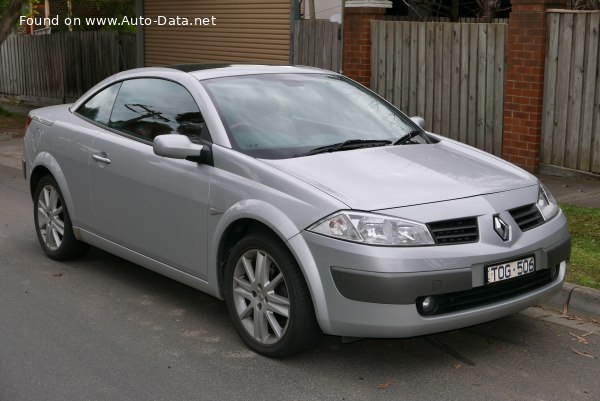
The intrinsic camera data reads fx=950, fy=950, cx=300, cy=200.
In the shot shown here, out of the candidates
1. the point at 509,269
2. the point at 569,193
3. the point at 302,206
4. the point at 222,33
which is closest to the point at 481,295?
the point at 509,269

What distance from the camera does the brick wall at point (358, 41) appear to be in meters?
13.5

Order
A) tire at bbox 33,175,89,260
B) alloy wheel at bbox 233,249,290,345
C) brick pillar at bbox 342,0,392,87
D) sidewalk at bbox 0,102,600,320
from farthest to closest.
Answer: brick pillar at bbox 342,0,392,87 < tire at bbox 33,175,89,260 < sidewalk at bbox 0,102,600,320 < alloy wheel at bbox 233,249,290,345

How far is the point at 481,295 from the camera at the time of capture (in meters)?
5.16

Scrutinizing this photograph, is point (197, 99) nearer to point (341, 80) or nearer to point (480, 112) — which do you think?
point (341, 80)

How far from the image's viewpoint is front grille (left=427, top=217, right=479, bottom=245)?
5020 mm

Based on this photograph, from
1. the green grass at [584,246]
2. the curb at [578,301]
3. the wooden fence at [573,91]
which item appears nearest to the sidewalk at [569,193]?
the curb at [578,301]

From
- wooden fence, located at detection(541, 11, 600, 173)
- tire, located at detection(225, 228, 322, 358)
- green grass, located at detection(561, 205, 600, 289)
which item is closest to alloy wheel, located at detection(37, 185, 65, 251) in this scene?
tire, located at detection(225, 228, 322, 358)

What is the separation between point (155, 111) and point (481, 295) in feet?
8.82

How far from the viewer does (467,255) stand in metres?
4.99

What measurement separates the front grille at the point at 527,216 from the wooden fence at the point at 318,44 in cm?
918

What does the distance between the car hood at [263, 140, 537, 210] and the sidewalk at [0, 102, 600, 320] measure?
1019mm

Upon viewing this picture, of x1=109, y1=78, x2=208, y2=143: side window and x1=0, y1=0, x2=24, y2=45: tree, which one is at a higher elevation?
x1=0, y1=0, x2=24, y2=45: tree

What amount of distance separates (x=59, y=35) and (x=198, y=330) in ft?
60.0

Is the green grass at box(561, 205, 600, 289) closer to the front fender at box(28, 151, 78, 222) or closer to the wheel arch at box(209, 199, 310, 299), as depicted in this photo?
the wheel arch at box(209, 199, 310, 299)
